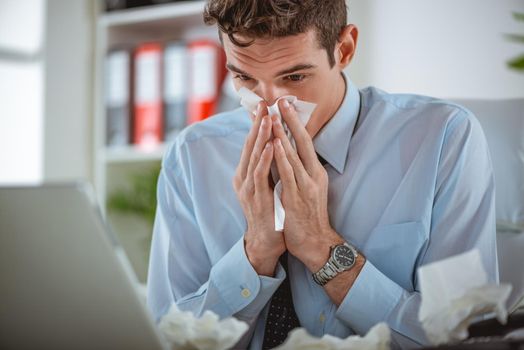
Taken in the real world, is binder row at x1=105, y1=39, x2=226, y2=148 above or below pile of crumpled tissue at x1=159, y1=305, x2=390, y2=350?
below

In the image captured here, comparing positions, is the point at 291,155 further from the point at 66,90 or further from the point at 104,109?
the point at 66,90

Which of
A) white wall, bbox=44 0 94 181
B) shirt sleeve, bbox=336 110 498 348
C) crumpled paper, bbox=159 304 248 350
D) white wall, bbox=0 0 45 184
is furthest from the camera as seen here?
white wall, bbox=0 0 45 184

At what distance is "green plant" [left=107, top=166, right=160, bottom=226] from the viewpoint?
Result: 242cm

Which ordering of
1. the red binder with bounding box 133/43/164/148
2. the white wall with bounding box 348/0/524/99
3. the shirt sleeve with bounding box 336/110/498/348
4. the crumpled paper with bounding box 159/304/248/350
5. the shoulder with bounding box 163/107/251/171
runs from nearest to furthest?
1. the crumpled paper with bounding box 159/304/248/350
2. the shirt sleeve with bounding box 336/110/498/348
3. the shoulder with bounding box 163/107/251/171
4. the white wall with bounding box 348/0/524/99
5. the red binder with bounding box 133/43/164/148

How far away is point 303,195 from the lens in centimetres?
112

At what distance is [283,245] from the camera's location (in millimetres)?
1126

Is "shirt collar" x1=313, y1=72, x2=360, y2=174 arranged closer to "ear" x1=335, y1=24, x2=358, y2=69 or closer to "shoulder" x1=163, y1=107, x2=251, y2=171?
"ear" x1=335, y1=24, x2=358, y2=69

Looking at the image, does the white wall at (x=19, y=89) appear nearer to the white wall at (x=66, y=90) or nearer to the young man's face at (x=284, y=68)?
the white wall at (x=66, y=90)

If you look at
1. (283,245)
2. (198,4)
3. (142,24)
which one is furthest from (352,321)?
(142,24)

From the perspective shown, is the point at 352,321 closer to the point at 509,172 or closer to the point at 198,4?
the point at 509,172

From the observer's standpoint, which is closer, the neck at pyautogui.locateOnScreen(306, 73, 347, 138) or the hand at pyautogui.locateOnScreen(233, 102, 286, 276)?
the hand at pyautogui.locateOnScreen(233, 102, 286, 276)

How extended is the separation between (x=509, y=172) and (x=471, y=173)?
0.44 ft

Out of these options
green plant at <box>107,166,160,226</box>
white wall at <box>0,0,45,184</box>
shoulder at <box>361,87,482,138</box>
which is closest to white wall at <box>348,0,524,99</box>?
shoulder at <box>361,87,482,138</box>

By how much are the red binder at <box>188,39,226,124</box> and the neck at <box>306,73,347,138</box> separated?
1018mm
